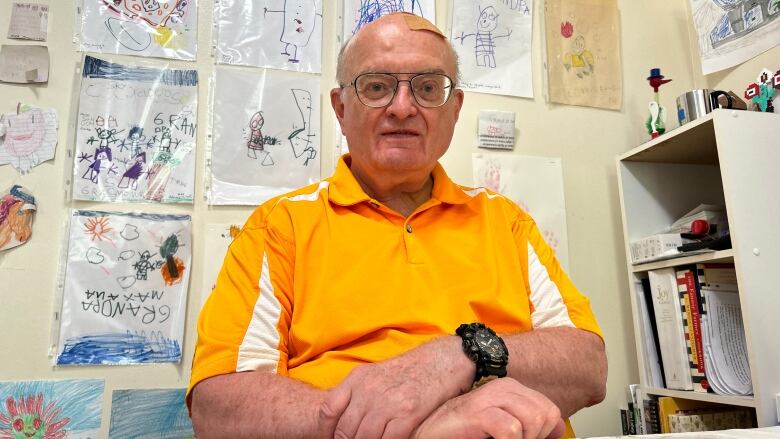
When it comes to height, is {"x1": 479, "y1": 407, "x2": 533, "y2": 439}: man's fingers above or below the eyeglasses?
below

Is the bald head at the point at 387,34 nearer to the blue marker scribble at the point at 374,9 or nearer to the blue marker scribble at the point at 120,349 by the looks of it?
the blue marker scribble at the point at 374,9

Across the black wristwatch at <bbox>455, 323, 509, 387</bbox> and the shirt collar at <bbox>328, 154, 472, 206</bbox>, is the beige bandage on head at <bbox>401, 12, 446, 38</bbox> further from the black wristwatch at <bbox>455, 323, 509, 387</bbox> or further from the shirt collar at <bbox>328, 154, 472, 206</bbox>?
the black wristwatch at <bbox>455, 323, 509, 387</bbox>

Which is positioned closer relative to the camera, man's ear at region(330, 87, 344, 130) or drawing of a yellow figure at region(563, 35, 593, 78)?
man's ear at region(330, 87, 344, 130)

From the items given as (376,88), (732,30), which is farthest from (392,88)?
(732,30)

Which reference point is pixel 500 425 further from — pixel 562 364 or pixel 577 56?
pixel 577 56

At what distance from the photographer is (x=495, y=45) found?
145 centimetres

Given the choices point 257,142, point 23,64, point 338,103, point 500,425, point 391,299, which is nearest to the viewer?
point 500,425

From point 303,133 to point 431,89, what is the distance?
446mm

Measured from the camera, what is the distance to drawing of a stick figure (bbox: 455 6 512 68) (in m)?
1.43

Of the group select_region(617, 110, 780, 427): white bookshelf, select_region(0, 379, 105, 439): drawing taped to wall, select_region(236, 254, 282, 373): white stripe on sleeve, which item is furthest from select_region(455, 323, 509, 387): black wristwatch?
select_region(0, 379, 105, 439): drawing taped to wall

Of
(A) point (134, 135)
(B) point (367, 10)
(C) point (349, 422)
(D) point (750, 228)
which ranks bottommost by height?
(C) point (349, 422)

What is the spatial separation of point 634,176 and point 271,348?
109cm

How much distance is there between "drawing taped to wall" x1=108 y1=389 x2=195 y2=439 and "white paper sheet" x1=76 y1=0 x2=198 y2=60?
81cm

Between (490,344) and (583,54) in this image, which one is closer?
(490,344)
